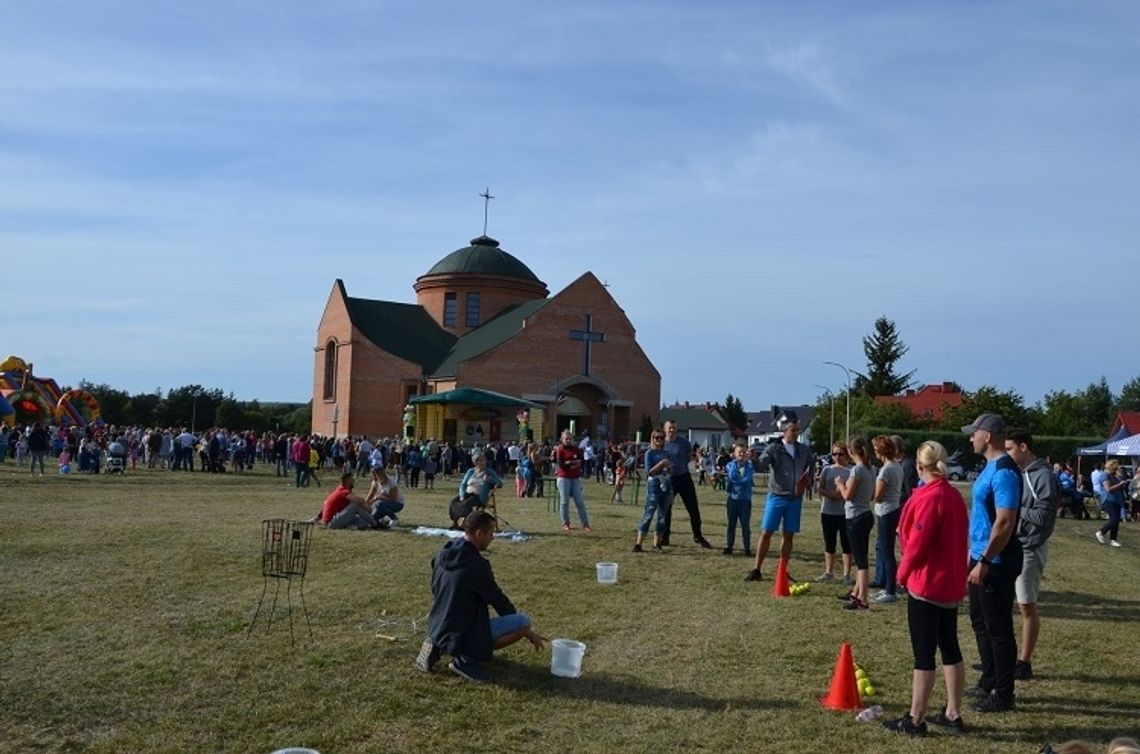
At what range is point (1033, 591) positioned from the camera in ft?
23.8

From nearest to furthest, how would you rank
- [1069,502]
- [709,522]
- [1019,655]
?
[1019,655], [709,522], [1069,502]

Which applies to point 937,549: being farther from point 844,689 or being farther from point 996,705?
point 996,705

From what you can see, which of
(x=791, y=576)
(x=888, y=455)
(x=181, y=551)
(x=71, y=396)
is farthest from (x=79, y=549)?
(x=71, y=396)

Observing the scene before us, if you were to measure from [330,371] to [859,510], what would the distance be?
168 ft

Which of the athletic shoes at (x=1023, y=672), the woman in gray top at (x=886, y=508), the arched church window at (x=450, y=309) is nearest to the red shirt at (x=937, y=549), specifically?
the athletic shoes at (x=1023, y=672)

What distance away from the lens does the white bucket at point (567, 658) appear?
23.2 ft

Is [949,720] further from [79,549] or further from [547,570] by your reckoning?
[79,549]

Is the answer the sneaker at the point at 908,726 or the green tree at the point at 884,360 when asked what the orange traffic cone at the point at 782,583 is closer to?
the sneaker at the point at 908,726

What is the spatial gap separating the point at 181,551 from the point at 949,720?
9787mm

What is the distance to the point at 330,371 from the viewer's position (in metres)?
58.8

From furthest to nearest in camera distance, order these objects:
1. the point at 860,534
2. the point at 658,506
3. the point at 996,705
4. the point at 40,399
Result: the point at 40,399
the point at 658,506
the point at 860,534
the point at 996,705

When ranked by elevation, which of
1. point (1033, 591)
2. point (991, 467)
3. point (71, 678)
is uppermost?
point (991, 467)

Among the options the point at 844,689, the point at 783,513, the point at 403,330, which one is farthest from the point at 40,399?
the point at 844,689

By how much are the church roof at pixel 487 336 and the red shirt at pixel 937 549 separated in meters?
47.0
